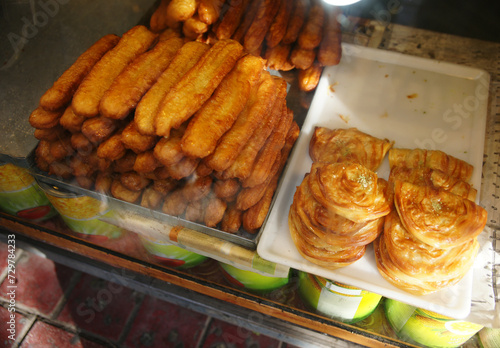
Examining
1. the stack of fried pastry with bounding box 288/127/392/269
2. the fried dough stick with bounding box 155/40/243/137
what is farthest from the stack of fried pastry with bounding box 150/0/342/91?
the stack of fried pastry with bounding box 288/127/392/269

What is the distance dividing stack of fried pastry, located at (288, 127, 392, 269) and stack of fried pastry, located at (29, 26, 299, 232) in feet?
0.74

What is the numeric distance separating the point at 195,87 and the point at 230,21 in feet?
2.53

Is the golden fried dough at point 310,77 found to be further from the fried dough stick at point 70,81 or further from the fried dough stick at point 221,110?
the fried dough stick at point 70,81

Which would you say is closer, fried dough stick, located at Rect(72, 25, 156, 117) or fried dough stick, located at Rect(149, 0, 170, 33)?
fried dough stick, located at Rect(72, 25, 156, 117)

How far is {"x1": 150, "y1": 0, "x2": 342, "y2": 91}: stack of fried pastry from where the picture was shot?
2369mm

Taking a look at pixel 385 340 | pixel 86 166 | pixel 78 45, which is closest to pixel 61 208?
pixel 86 166

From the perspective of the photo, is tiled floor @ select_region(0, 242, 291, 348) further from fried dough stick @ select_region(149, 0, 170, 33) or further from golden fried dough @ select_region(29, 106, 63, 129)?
fried dough stick @ select_region(149, 0, 170, 33)

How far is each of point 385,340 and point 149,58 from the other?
212cm

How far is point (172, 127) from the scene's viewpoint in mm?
1804

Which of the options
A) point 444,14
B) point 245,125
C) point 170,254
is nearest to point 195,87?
point 245,125

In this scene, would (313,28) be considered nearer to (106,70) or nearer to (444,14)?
(444,14)

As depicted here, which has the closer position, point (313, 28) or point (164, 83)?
point (164, 83)

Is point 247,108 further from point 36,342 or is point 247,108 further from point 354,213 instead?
point 36,342

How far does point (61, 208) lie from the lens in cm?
248
